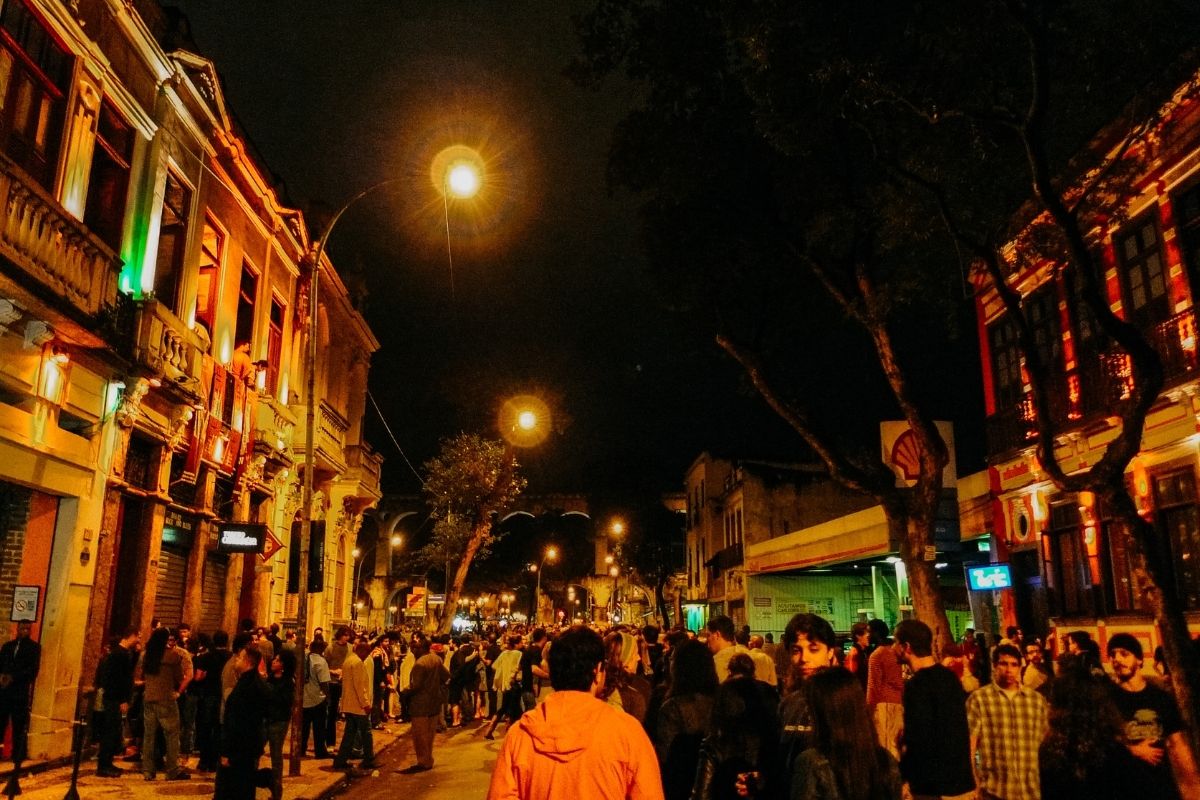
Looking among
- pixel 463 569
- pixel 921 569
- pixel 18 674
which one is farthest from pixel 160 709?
pixel 463 569

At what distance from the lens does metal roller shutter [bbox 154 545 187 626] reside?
50.9ft

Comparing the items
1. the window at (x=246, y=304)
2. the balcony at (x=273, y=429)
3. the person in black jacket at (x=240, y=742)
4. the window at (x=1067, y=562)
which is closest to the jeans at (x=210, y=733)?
the person in black jacket at (x=240, y=742)

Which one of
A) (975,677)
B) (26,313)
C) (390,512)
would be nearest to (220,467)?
(26,313)

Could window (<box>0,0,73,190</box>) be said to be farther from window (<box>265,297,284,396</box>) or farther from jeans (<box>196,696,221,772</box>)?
window (<box>265,297,284,396</box>)

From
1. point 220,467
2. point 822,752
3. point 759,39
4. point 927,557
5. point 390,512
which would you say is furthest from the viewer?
point 390,512

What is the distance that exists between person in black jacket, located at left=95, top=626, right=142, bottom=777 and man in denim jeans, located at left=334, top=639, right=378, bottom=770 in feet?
9.55

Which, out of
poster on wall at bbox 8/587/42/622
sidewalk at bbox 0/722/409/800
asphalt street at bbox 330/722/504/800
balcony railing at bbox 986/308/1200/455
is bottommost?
asphalt street at bbox 330/722/504/800

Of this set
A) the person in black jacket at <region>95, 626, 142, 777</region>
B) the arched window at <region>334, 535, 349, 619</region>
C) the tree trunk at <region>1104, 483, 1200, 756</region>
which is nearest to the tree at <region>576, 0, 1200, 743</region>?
the tree trunk at <region>1104, 483, 1200, 756</region>

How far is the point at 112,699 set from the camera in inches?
445

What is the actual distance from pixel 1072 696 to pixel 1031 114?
7876 millimetres

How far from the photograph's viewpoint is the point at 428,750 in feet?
43.8

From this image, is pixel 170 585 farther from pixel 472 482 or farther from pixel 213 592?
pixel 472 482

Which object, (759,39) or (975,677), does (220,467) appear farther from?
(975,677)

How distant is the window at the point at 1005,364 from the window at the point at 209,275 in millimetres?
15971
